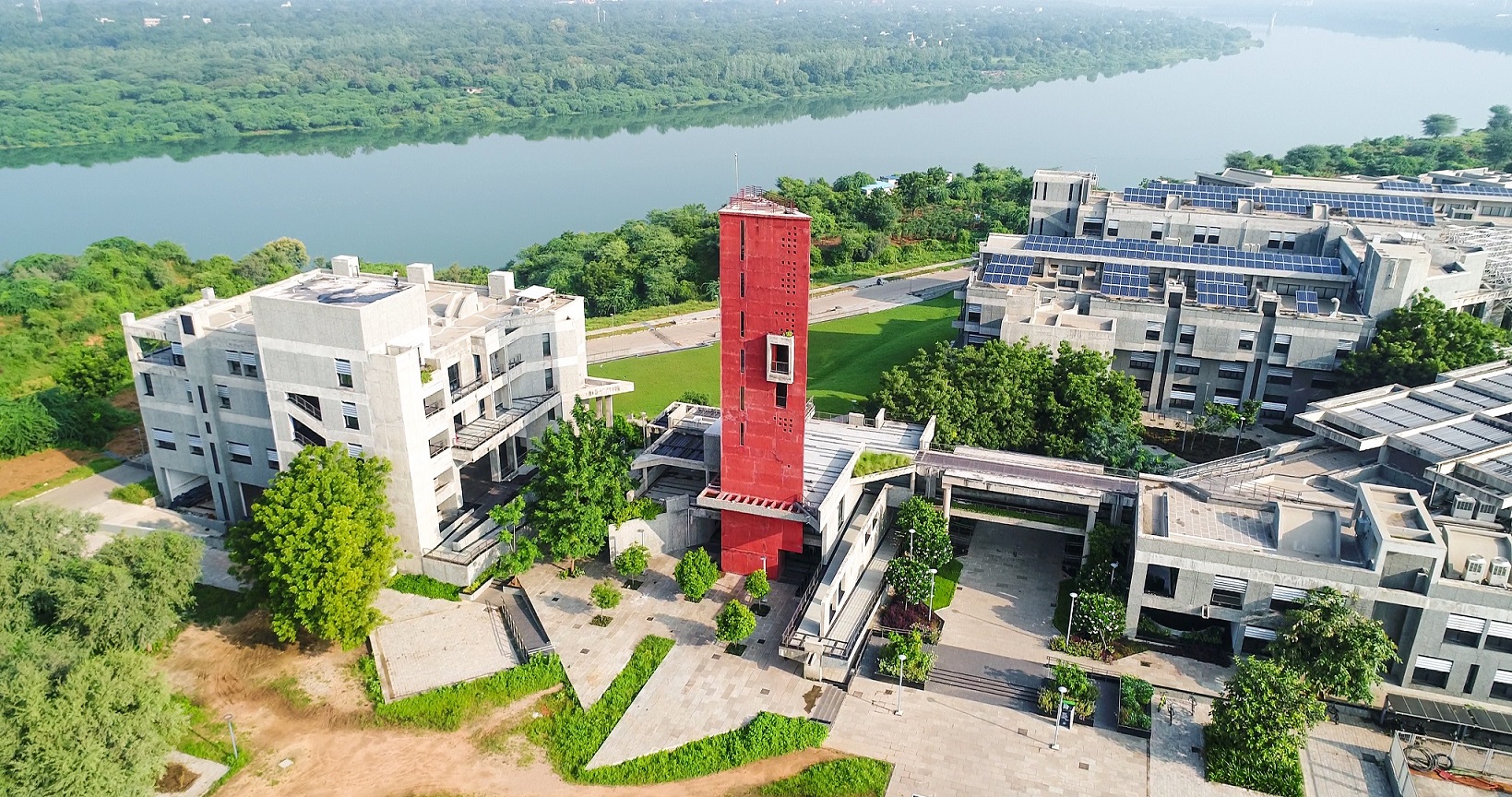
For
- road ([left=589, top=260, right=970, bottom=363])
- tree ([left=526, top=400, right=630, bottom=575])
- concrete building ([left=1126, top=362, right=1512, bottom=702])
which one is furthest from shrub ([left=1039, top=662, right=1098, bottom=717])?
road ([left=589, top=260, right=970, bottom=363])

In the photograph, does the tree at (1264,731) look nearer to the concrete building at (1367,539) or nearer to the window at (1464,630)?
the concrete building at (1367,539)

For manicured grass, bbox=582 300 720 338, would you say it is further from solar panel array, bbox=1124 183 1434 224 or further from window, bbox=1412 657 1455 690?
window, bbox=1412 657 1455 690

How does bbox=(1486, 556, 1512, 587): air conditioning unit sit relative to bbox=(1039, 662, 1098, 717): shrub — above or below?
above

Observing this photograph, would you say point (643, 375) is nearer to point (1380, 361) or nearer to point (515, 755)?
point (515, 755)

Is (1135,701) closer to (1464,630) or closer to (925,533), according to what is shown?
(925,533)

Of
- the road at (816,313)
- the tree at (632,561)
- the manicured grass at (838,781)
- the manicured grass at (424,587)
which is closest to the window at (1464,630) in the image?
the manicured grass at (838,781)
